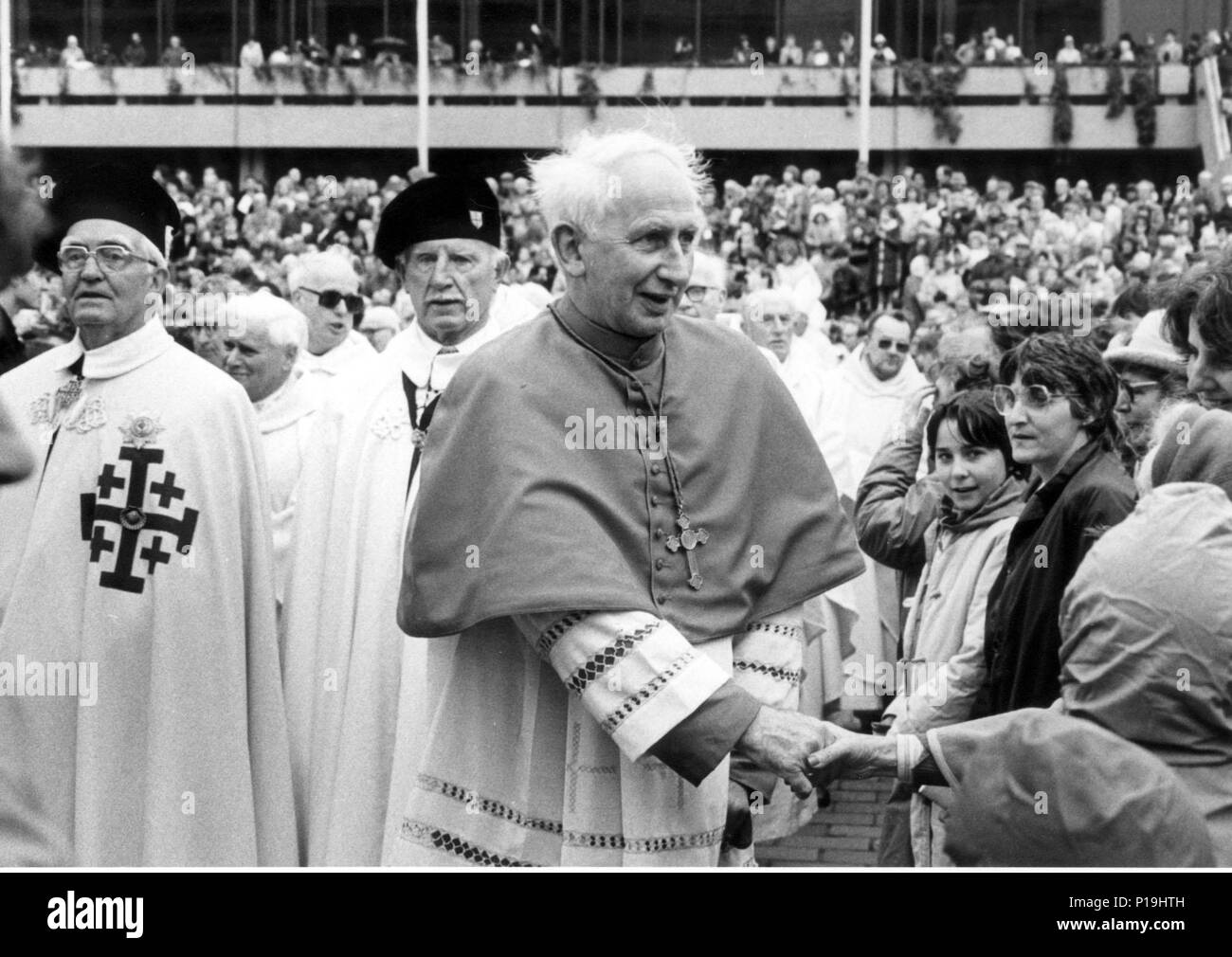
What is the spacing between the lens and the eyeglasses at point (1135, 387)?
5.53m

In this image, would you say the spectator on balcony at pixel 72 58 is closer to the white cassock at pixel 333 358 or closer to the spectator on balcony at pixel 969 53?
the spectator on balcony at pixel 969 53

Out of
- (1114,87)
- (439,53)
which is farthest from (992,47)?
(439,53)

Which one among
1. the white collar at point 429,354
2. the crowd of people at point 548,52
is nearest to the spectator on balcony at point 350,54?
the crowd of people at point 548,52

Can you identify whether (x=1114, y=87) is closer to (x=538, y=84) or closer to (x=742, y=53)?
(x=742, y=53)

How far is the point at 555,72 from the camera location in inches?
1219

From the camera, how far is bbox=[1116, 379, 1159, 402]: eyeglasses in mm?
5531

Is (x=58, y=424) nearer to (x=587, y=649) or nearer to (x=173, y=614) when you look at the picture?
(x=173, y=614)

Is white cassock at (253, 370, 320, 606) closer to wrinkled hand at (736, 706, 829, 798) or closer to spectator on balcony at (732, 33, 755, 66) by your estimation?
wrinkled hand at (736, 706, 829, 798)

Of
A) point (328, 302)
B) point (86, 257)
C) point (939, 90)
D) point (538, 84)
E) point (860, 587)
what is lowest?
point (860, 587)

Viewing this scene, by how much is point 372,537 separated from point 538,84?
26399mm

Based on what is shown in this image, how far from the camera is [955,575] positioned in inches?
207

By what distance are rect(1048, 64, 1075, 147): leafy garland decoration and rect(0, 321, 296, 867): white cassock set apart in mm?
27317

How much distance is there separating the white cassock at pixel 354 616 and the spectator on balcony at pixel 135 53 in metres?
28.3
